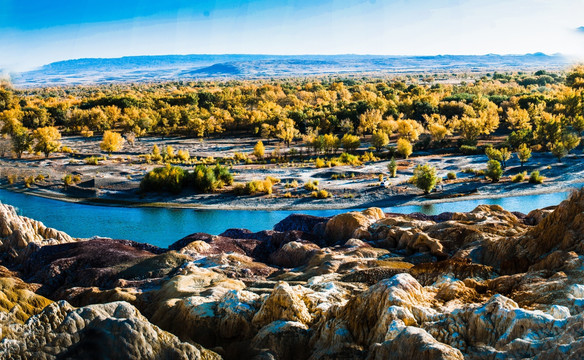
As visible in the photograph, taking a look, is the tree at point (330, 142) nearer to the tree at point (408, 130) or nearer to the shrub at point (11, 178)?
the tree at point (408, 130)

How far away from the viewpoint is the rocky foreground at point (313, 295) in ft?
32.7

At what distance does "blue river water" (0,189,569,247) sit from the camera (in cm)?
4056

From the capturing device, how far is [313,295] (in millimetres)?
14523

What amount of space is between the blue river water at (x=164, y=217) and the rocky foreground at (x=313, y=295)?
1297cm

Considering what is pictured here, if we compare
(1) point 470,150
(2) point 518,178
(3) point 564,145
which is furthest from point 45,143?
(3) point 564,145

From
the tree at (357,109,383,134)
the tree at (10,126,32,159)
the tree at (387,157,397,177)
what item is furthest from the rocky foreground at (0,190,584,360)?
the tree at (357,109,383,134)

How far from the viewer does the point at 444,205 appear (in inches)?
1801

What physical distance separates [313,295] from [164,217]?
32.5 m

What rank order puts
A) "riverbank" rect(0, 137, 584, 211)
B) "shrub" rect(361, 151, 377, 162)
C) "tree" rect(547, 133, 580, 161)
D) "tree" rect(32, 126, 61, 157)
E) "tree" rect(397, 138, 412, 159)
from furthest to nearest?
"tree" rect(32, 126, 61, 157) < "tree" rect(397, 138, 412, 159) < "shrub" rect(361, 151, 377, 162) < "tree" rect(547, 133, 580, 161) < "riverbank" rect(0, 137, 584, 211)

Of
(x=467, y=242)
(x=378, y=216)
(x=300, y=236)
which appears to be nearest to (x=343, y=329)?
(x=467, y=242)

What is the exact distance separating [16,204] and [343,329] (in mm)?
46233

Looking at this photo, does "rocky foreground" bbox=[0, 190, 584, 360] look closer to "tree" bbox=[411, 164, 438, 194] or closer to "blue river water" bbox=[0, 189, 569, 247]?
"blue river water" bbox=[0, 189, 569, 247]

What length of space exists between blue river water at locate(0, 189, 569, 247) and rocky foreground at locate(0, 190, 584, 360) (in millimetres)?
12968

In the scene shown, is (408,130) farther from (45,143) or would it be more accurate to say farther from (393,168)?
(45,143)
